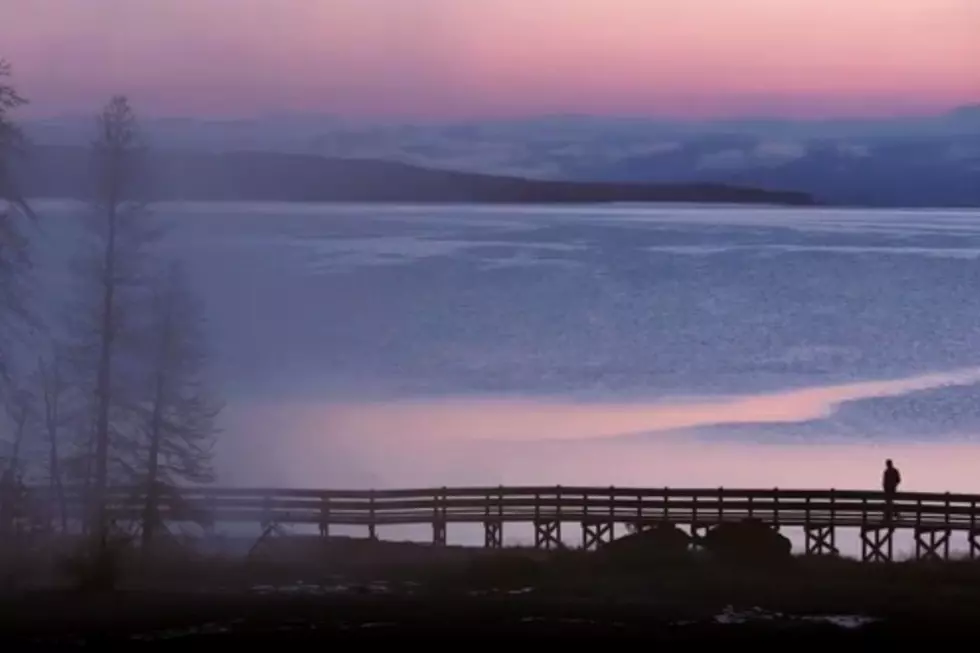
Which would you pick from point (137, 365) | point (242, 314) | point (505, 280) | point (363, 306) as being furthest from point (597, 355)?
point (137, 365)

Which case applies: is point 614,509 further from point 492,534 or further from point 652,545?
point 652,545

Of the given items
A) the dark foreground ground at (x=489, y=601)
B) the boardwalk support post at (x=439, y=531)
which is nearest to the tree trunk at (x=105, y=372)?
the dark foreground ground at (x=489, y=601)

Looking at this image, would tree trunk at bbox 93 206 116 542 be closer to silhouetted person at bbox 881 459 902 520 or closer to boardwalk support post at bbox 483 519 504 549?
boardwalk support post at bbox 483 519 504 549

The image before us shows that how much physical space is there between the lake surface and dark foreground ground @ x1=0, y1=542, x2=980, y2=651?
2243 cm

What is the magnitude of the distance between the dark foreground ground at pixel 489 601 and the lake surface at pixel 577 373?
73.6ft

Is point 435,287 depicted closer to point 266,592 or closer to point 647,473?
point 647,473

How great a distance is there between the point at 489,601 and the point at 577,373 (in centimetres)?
7705

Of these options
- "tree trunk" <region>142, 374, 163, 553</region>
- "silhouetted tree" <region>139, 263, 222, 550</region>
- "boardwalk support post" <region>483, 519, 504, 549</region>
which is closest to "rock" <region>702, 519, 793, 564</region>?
"boardwalk support post" <region>483, 519, 504, 549</region>

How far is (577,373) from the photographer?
333 ft

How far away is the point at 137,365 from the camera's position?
38.5m

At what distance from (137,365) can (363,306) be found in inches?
4049

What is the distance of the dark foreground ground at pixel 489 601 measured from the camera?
2222 centimetres

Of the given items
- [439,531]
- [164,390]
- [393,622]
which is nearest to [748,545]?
[393,622]

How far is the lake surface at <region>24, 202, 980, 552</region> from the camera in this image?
60.7m
